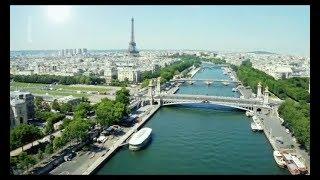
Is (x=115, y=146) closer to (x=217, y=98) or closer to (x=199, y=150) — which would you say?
(x=199, y=150)

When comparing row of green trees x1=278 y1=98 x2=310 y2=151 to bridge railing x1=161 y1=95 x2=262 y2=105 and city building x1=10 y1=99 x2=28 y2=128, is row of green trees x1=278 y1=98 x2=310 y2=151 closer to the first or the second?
bridge railing x1=161 y1=95 x2=262 y2=105

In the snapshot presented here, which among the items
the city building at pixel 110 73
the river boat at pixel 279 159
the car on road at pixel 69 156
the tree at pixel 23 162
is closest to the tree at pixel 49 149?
the car on road at pixel 69 156

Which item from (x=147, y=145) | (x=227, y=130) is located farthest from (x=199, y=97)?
(x=147, y=145)

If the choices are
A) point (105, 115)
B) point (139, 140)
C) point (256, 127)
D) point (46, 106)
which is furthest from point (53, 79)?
point (139, 140)

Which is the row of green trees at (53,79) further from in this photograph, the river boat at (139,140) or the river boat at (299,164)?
the river boat at (299,164)
